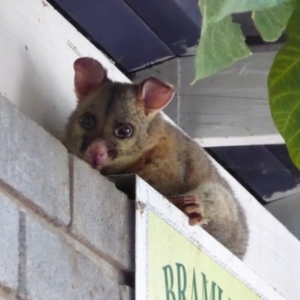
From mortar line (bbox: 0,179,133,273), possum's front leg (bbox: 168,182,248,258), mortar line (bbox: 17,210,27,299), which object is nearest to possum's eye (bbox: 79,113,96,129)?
possum's front leg (bbox: 168,182,248,258)

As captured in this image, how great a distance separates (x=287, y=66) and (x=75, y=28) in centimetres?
176

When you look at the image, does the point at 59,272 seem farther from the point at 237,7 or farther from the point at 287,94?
the point at 237,7

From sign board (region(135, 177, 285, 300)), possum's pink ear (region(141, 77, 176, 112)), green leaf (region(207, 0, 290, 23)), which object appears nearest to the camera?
green leaf (region(207, 0, 290, 23))

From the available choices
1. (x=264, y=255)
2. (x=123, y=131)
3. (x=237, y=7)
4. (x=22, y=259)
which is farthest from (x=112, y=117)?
(x=237, y=7)

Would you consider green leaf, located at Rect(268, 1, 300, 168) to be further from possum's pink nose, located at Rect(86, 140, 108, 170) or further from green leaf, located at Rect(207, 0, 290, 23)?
possum's pink nose, located at Rect(86, 140, 108, 170)

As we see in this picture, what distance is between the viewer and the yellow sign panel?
180 centimetres

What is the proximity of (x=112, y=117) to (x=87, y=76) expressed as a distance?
0.56 feet

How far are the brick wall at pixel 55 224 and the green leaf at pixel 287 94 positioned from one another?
576 millimetres

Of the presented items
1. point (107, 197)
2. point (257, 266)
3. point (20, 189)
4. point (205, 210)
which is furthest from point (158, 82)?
point (257, 266)

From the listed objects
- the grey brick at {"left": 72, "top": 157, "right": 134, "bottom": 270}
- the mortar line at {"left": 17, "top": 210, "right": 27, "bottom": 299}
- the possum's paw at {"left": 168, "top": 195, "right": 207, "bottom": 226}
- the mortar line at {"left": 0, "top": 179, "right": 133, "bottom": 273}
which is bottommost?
the mortar line at {"left": 17, "top": 210, "right": 27, "bottom": 299}

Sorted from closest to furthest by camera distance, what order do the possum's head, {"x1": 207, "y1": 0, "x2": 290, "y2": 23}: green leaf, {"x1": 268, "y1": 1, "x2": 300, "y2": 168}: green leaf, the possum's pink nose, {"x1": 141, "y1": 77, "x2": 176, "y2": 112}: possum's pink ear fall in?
{"x1": 207, "y1": 0, "x2": 290, "y2": 23}: green leaf < {"x1": 268, "y1": 1, "x2": 300, "y2": 168}: green leaf < the possum's pink nose < the possum's head < {"x1": 141, "y1": 77, "x2": 176, "y2": 112}: possum's pink ear

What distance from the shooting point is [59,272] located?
1498 millimetres

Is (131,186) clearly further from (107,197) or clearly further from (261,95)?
(261,95)

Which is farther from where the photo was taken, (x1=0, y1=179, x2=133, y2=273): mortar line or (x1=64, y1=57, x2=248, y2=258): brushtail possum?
(x1=64, y1=57, x2=248, y2=258): brushtail possum
